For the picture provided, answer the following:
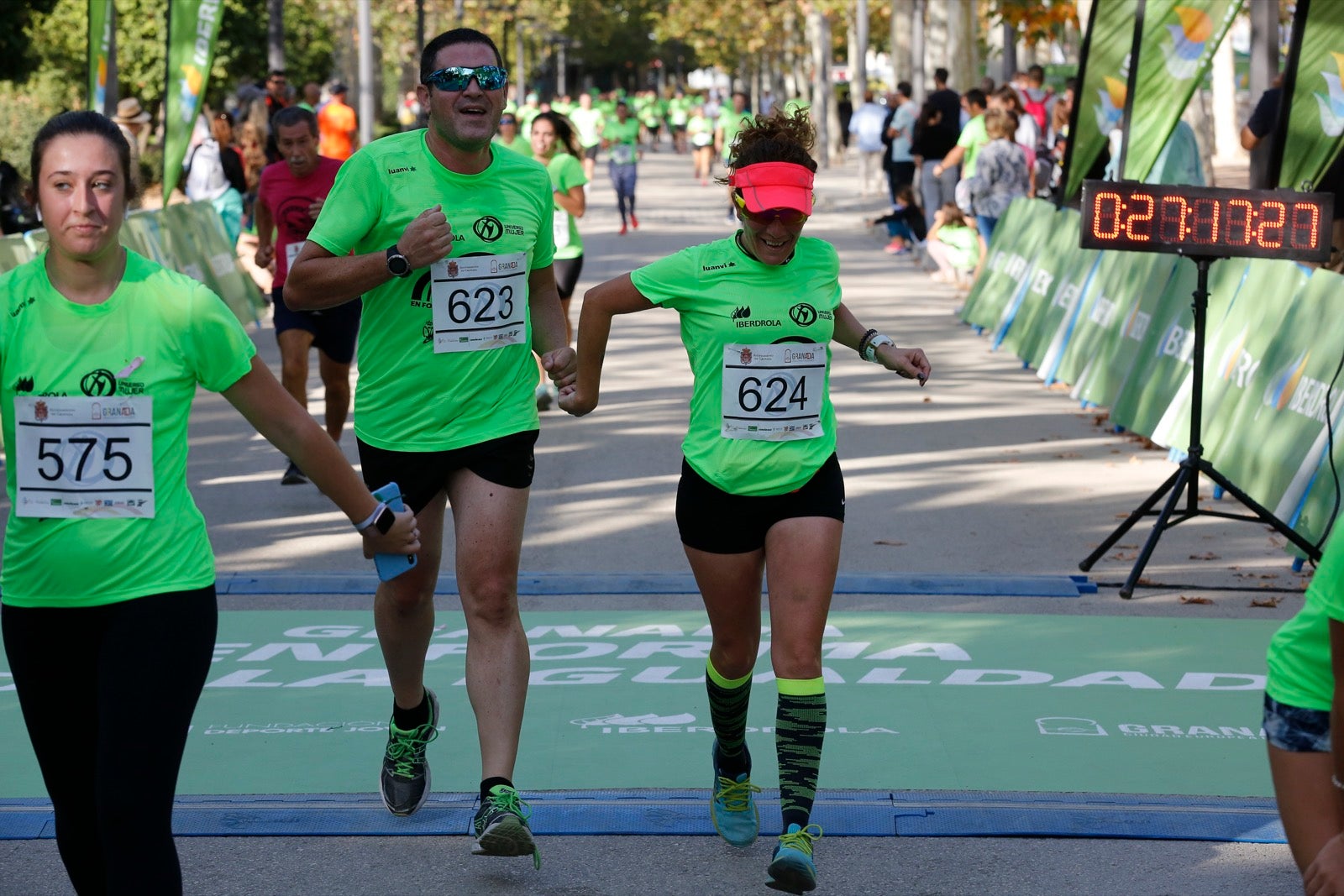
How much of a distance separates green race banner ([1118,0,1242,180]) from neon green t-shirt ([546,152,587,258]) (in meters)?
3.66

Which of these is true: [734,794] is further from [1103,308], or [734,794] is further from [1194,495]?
[1103,308]

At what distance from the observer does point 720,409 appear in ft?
16.4

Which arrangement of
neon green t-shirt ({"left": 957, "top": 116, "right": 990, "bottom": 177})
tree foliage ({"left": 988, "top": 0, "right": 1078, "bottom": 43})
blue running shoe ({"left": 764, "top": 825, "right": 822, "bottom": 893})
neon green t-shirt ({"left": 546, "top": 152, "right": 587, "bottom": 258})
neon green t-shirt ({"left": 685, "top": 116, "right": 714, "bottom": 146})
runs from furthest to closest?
1. neon green t-shirt ({"left": 685, "top": 116, "right": 714, "bottom": 146})
2. tree foliage ({"left": 988, "top": 0, "right": 1078, "bottom": 43})
3. neon green t-shirt ({"left": 957, "top": 116, "right": 990, "bottom": 177})
4. neon green t-shirt ({"left": 546, "top": 152, "right": 587, "bottom": 258})
5. blue running shoe ({"left": 764, "top": 825, "right": 822, "bottom": 893})

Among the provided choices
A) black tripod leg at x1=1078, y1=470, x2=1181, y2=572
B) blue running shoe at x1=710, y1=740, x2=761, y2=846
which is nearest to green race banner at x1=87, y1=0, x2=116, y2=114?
black tripod leg at x1=1078, y1=470, x2=1181, y2=572

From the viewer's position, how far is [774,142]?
4922 mm

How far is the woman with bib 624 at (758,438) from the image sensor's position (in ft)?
15.8

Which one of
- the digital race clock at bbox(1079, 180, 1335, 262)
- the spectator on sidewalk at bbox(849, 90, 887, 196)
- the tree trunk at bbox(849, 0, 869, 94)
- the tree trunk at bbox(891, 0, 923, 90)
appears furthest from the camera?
the tree trunk at bbox(891, 0, 923, 90)

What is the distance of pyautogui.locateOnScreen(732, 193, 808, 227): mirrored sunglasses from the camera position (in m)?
4.82

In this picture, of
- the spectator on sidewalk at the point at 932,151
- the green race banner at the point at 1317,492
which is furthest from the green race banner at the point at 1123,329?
the spectator on sidewalk at the point at 932,151

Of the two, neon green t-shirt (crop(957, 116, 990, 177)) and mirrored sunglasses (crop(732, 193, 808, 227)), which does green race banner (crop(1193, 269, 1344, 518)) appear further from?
neon green t-shirt (crop(957, 116, 990, 177))

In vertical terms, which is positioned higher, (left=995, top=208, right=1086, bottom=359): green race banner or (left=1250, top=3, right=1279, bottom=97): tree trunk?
(left=1250, top=3, right=1279, bottom=97): tree trunk

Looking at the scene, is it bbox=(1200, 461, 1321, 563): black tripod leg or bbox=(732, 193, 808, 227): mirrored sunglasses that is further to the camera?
bbox=(1200, 461, 1321, 563): black tripod leg

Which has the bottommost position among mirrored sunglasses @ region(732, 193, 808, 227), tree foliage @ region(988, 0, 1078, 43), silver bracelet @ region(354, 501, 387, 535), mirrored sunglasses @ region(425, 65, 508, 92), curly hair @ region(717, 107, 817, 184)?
silver bracelet @ region(354, 501, 387, 535)

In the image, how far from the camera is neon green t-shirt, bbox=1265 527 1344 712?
10.6 ft
